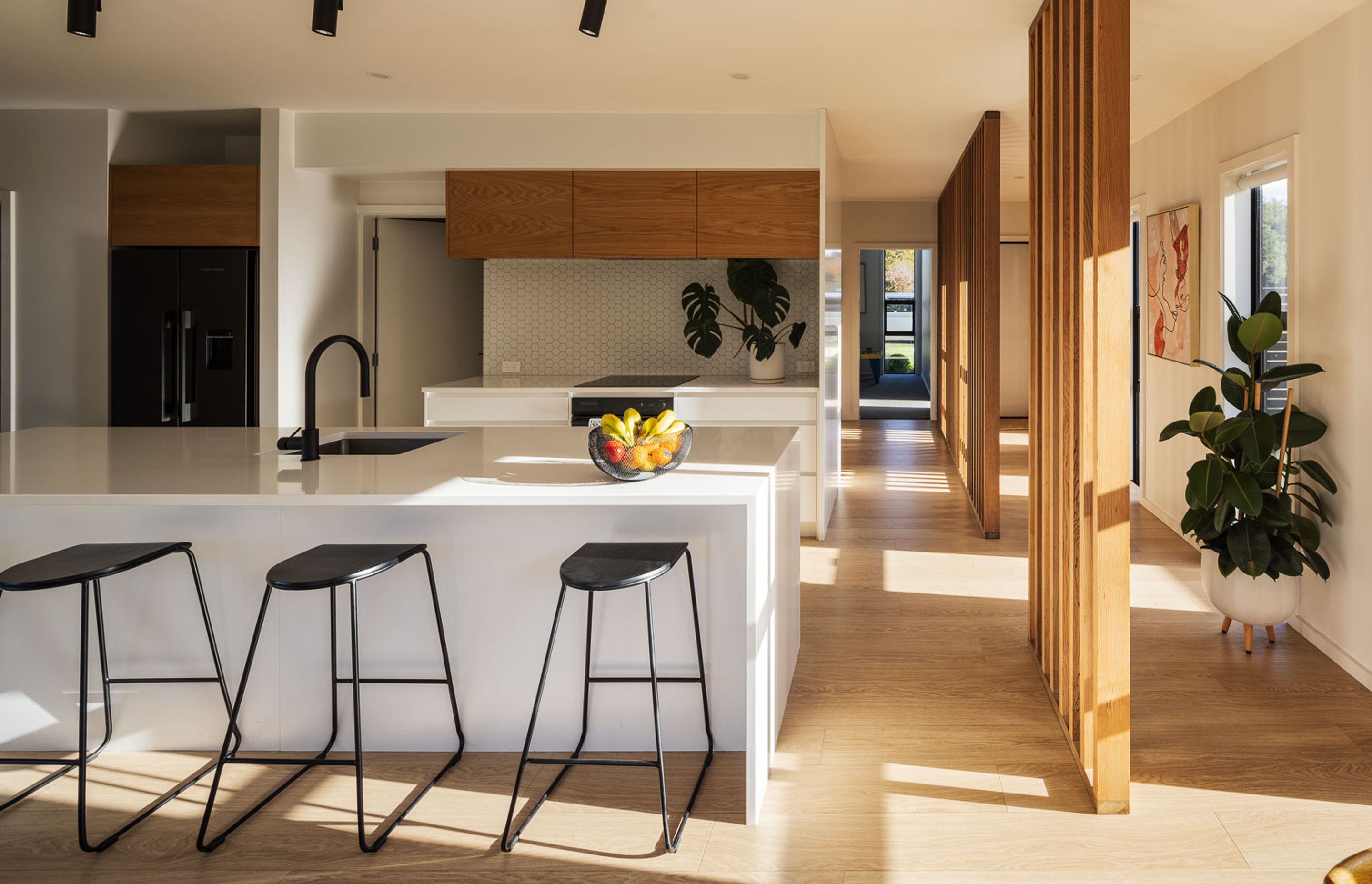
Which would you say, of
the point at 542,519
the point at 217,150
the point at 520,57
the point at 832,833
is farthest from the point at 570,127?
the point at 832,833

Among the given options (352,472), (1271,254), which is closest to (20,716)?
(352,472)

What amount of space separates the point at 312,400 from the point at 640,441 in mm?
1021

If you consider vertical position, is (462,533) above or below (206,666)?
above

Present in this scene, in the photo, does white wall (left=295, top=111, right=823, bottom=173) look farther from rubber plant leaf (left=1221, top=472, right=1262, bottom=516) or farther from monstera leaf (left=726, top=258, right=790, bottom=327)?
rubber plant leaf (left=1221, top=472, right=1262, bottom=516)

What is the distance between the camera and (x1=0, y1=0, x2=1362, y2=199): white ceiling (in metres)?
3.96

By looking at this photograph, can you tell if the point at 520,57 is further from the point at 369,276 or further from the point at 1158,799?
the point at 1158,799

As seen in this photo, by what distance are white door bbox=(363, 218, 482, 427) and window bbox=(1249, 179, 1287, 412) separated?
14.3 ft

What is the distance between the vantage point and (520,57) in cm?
461

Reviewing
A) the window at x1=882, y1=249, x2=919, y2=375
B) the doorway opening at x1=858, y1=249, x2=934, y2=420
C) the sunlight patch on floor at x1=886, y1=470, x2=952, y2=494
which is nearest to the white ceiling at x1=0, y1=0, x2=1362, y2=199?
the sunlight patch on floor at x1=886, y1=470, x2=952, y2=494

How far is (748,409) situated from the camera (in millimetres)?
5945

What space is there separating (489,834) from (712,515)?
1.02m

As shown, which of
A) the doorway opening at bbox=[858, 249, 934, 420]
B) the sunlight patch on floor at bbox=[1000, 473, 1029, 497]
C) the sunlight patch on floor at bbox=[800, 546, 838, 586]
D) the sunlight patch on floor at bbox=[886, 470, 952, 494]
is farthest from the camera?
the doorway opening at bbox=[858, 249, 934, 420]

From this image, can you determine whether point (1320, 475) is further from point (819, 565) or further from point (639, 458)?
point (639, 458)

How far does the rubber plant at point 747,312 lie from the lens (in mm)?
6301
